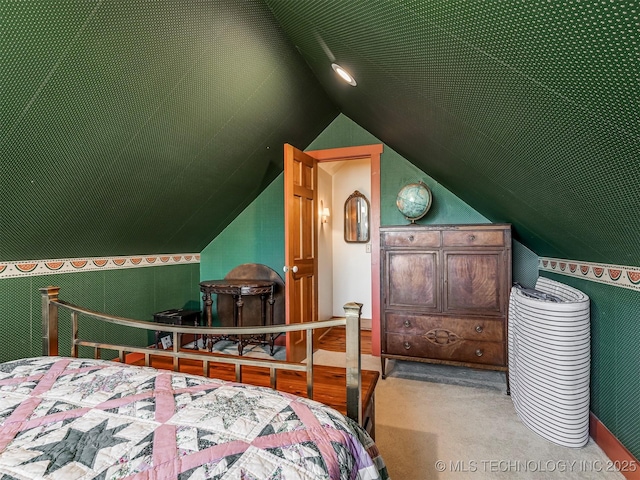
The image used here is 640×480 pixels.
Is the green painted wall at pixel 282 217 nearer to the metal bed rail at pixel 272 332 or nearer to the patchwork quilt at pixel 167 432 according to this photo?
the metal bed rail at pixel 272 332

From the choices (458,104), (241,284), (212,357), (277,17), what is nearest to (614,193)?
(458,104)

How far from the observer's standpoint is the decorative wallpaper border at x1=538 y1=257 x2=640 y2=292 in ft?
5.32

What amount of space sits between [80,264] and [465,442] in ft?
10.2

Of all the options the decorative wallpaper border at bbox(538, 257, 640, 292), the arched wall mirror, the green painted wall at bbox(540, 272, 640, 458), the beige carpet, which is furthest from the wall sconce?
the green painted wall at bbox(540, 272, 640, 458)

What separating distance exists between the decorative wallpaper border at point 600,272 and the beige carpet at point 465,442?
3.22ft

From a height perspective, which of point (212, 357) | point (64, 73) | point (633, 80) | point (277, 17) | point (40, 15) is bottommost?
point (212, 357)

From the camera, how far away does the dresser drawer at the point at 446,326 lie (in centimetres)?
258

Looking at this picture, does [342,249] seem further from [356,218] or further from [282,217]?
[282,217]

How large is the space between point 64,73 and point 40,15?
0.26m

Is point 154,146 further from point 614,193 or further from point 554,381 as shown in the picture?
point 554,381

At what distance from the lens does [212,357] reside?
1.44 metres

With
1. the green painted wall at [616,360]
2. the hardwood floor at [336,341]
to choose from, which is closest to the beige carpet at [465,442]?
the green painted wall at [616,360]

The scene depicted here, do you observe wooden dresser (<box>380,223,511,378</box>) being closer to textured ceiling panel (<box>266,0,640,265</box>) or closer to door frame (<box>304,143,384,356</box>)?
textured ceiling panel (<box>266,0,640,265</box>)

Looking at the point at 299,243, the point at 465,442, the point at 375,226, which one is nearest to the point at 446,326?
the point at 465,442
